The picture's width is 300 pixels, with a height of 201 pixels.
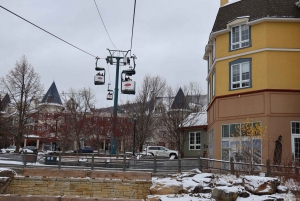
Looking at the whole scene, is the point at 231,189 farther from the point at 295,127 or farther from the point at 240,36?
the point at 240,36

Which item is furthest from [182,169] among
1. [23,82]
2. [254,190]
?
[23,82]

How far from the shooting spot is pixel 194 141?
36.7 meters

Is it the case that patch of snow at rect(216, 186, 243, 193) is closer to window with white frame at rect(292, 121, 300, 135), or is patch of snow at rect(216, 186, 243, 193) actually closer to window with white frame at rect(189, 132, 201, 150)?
window with white frame at rect(292, 121, 300, 135)

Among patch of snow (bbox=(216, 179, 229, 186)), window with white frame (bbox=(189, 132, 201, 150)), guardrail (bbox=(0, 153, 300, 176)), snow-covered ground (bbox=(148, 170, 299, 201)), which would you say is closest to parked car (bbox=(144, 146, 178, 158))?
window with white frame (bbox=(189, 132, 201, 150))

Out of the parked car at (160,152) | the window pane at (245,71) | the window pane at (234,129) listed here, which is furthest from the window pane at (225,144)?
the parked car at (160,152)

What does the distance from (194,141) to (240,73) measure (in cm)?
1490

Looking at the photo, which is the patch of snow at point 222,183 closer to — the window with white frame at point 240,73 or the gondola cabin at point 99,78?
the window with white frame at point 240,73

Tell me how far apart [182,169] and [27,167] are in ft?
29.7

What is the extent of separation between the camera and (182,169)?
62.3ft

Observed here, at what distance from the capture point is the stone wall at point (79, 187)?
17328 millimetres

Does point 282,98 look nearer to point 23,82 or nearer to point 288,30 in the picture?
point 288,30

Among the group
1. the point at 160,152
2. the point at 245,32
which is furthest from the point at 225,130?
the point at 160,152

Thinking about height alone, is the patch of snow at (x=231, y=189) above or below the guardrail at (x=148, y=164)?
below

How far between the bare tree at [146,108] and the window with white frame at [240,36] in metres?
23.6
